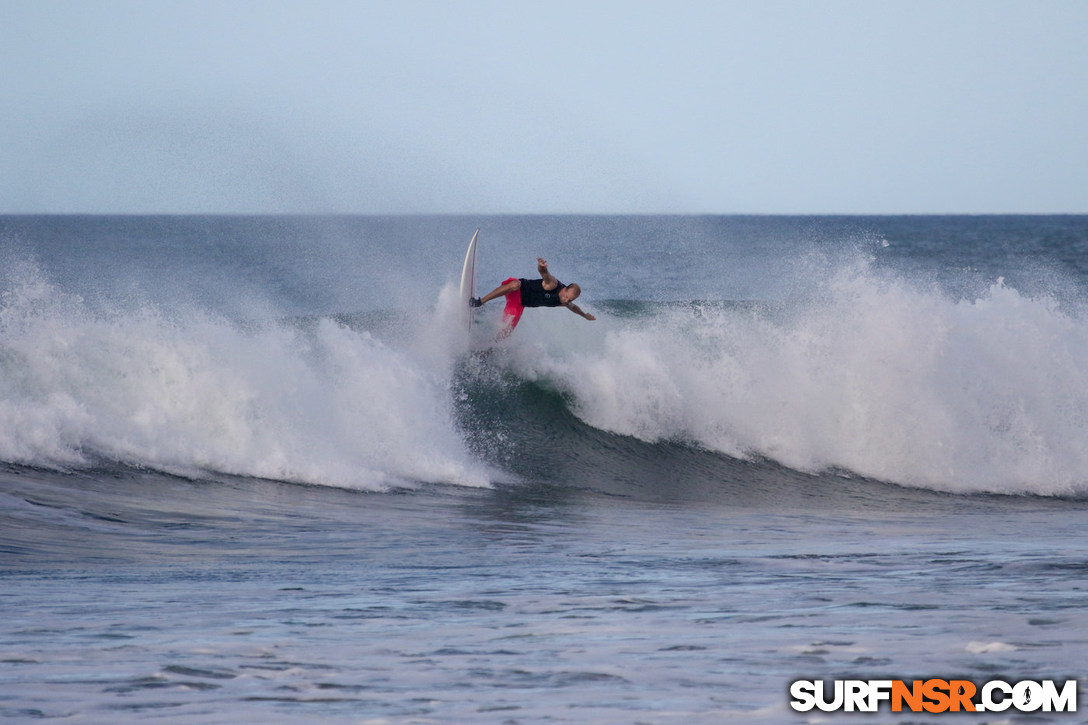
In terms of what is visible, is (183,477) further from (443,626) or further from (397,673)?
(397,673)

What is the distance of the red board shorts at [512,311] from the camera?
39.0ft

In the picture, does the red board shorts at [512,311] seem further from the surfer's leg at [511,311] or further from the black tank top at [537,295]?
the black tank top at [537,295]

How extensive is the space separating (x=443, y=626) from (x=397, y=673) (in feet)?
2.29

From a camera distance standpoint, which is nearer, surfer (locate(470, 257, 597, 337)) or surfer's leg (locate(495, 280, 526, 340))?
surfer (locate(470, 257, 597, 337))

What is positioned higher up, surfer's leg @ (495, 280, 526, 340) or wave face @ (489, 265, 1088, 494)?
surfer's leg @ (495, 280, 526, 340)

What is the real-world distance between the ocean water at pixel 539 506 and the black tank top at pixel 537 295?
4.11 ft

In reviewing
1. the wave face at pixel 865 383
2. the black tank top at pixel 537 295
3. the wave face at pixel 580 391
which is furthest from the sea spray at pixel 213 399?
the wave face at pixel 865 383

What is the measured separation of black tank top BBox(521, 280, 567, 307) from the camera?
443 inches

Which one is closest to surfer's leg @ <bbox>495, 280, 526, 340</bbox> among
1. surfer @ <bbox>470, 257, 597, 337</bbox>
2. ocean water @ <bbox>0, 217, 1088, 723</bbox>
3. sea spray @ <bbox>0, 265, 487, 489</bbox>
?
surfer @ <bbox>470, 257, 597, 337</bbox>

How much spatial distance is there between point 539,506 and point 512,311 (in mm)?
3513

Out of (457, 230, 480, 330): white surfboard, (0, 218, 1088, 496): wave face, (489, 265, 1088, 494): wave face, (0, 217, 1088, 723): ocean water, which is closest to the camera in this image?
(0, 217, 1088, 723): ocean water

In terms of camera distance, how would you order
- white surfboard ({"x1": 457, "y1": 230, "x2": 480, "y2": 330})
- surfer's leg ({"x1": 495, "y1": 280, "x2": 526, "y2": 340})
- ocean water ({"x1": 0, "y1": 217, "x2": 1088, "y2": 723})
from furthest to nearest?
white surfboard ({"x1": 457, "y1": 230, "x2": 480, "y2": 330}), surfer's leg ({"x1": 495, "y1": 280, "x2": 526, "y2": 340}), ocean water ({"x1": 0, "y1": 217, "x2": 1088, "y2": 723})

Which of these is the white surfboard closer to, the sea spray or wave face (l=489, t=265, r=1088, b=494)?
wave face (l=489, t=265, r=1088, b=494)

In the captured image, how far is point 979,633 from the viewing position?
15.6 ft
